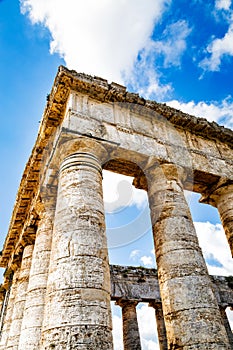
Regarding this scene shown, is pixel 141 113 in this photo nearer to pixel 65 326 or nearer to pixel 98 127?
pixel 98 127

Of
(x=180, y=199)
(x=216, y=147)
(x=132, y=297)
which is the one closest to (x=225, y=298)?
(x=132, y=297)

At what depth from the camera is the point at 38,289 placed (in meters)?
Result: 7.57

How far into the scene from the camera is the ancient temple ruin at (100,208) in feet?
14.7

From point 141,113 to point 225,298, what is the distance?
1446 cm

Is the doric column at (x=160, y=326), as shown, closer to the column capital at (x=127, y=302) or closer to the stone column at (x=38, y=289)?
the column capital at (x=127, y=302)

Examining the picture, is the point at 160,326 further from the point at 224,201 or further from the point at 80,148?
the point at 80,148

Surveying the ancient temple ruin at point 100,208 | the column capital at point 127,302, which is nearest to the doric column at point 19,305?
the ancient temple ruin at point 100,208

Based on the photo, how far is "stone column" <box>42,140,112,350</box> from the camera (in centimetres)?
401

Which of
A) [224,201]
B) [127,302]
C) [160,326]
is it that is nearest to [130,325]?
[127,302]

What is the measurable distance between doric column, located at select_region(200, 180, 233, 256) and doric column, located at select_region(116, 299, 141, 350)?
914cm

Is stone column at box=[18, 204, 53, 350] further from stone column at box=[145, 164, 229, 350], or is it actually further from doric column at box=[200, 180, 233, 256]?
doric column at box=[200, 180, 233, 256]

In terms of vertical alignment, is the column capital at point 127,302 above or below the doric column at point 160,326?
above

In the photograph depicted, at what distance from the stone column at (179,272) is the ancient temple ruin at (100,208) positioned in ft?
0.07

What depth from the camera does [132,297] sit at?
1531cm
